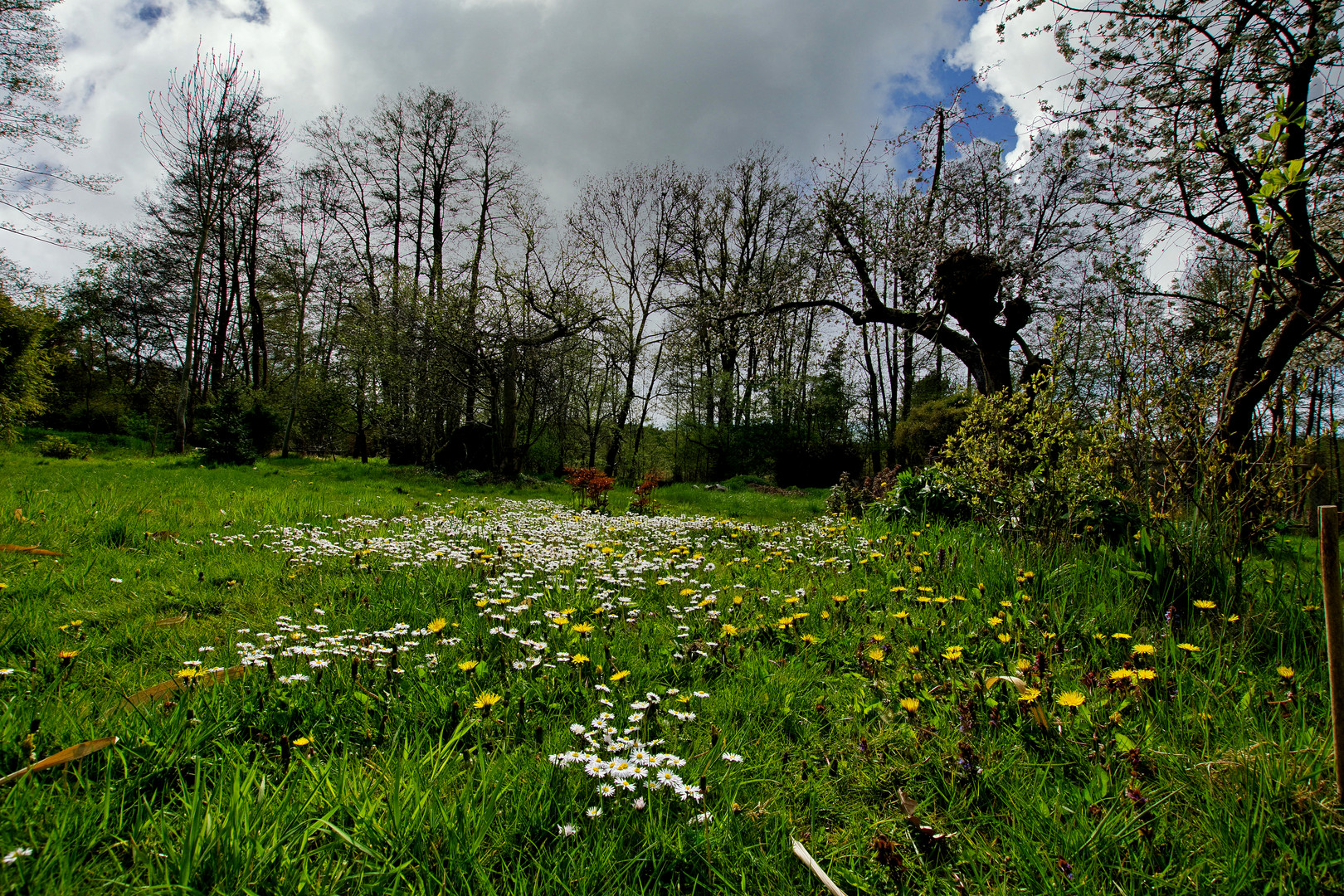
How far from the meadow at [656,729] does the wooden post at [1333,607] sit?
322 millimetres

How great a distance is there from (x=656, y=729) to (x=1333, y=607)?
1811 millimetres

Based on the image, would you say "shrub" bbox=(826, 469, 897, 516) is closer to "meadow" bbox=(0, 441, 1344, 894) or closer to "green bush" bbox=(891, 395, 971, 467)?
"green bush" bbox=(891, 395, 971, 467)

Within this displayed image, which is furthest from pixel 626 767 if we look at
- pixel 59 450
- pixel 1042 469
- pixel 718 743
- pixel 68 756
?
pixel 59 450

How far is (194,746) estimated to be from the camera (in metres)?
1.52

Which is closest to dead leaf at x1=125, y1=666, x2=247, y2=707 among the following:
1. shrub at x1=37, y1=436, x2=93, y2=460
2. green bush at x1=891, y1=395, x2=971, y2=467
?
green bush at x1=891, y1=395, x2=971, y2=467

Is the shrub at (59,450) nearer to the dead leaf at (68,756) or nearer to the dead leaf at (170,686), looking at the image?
the dead leaf at (170,686)

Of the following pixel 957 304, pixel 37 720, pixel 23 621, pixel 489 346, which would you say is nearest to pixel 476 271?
pixel 489 346

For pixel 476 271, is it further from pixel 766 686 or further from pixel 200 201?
pixel 766 686

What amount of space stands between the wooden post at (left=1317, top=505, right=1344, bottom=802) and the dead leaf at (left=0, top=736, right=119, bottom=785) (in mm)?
2867

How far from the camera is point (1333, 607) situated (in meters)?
1.13

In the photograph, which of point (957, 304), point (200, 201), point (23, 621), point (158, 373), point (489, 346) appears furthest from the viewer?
point (158, 373)

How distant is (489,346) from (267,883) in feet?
49.3

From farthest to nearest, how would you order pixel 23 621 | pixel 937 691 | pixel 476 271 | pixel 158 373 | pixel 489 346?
pixel 158 373, pixel 476 271, pixel 489 346, pixel 23 621, pixel 937 691

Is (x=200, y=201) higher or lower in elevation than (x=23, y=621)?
higher
